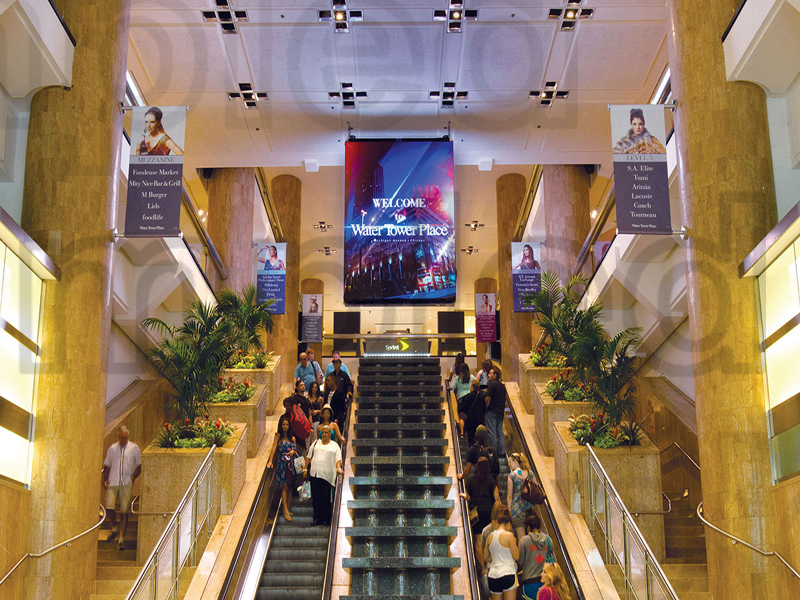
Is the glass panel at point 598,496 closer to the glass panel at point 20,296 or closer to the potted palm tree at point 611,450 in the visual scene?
the potted palm tree at point 611,450

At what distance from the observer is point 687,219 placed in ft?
26.3

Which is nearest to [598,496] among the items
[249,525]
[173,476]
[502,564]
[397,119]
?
[502,564]

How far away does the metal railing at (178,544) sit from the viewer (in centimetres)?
586

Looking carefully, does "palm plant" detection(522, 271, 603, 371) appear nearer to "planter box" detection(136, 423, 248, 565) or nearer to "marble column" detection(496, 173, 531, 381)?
"planter box" detection(136, 423, 248, 565)

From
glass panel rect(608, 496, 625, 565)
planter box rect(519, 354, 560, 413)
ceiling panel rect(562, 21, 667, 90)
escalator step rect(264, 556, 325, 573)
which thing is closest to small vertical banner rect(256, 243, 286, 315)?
planter box rect(519, 354, 560, 413)

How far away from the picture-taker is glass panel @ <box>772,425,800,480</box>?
21.2 ft

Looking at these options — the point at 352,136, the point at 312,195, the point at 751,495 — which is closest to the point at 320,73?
the point at 352,136

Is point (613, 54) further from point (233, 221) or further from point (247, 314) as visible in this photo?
point (233, 221)

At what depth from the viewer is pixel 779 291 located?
6832mm

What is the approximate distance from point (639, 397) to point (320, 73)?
7865 mm

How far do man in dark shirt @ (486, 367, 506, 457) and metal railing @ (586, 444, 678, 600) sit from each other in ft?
8.30

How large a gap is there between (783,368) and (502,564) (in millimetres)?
3220

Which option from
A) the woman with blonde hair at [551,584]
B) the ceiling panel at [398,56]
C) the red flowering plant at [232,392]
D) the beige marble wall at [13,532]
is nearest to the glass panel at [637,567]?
the woman with blonde hair at [551,584]

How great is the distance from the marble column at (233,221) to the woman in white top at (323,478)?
7.62m
